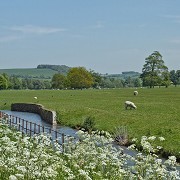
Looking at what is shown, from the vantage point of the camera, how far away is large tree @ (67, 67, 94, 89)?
183375 millimetres

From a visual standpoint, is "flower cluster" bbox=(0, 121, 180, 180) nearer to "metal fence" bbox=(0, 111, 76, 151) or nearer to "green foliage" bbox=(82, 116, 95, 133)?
"metal fence" bbox=(0, 111, 76, 151)

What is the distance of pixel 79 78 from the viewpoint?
7229 inches

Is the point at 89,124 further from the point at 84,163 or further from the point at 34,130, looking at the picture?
the point at 84,163

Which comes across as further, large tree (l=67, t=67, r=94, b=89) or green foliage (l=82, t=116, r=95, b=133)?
large tree (l=67, t=67, r=94, b=89)

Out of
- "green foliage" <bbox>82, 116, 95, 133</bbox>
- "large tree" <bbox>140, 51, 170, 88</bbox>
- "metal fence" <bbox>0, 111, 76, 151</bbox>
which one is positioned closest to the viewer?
"metal fence" <bbox>0, 111, 76, 151</bbox>

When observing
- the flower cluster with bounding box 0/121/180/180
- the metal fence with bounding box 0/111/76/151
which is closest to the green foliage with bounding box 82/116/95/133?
the metal fence with bounding box 0/111/76/151

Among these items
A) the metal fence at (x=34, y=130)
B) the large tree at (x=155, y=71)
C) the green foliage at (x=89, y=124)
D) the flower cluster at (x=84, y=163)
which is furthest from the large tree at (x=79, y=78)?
the flower cluster at (x=84, y=163)

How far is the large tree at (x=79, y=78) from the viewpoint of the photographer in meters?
183

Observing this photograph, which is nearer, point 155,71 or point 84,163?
point 84,163

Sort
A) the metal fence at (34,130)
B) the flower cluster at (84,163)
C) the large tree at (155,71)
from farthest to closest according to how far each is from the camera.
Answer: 1. the large tree at (155,71)
2. the metal fence at (34,130)
3. the flower cluster at (84,163)

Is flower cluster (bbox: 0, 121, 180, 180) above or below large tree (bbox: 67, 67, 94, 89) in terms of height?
below

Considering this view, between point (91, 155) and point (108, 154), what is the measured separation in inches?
26.6

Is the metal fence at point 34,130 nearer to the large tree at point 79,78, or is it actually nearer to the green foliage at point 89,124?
the green foliage at point 89,124

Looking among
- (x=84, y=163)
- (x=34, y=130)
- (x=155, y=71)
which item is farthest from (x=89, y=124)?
(x=155, y=71)
